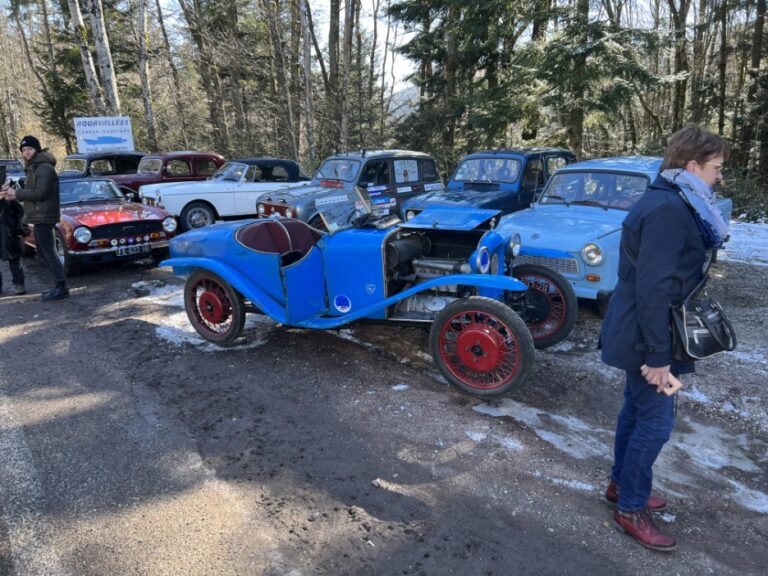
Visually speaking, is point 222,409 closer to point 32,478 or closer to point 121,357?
point 32,478

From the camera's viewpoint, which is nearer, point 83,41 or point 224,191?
point 224,191

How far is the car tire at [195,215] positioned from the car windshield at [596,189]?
7.36 meters

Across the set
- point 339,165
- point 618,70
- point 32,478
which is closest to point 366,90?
point 618,70

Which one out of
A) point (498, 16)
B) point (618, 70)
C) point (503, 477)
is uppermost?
point (498, 16)

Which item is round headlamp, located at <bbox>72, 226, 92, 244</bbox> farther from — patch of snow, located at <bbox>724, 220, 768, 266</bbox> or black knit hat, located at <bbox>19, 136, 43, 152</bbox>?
patch of snow, located at <bbox>724, 220, 768, 266</bbox>

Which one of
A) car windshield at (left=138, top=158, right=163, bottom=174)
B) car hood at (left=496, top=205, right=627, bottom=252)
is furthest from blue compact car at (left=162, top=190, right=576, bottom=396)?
car windshield at (left=138, top=158, right=163, bottom=174)

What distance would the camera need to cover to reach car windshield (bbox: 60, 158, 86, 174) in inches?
510

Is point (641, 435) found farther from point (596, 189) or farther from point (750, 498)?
point (596, 189)

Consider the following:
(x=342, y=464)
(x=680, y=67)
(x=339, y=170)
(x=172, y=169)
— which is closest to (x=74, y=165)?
(x=172, y=169)

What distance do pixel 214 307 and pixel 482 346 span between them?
2857 millimetres

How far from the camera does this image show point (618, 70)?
1295cm

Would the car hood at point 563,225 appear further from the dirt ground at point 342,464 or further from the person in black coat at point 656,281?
the person in black coat at point 656,281

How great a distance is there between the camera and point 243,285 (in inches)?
196

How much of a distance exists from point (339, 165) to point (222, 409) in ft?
23.2
